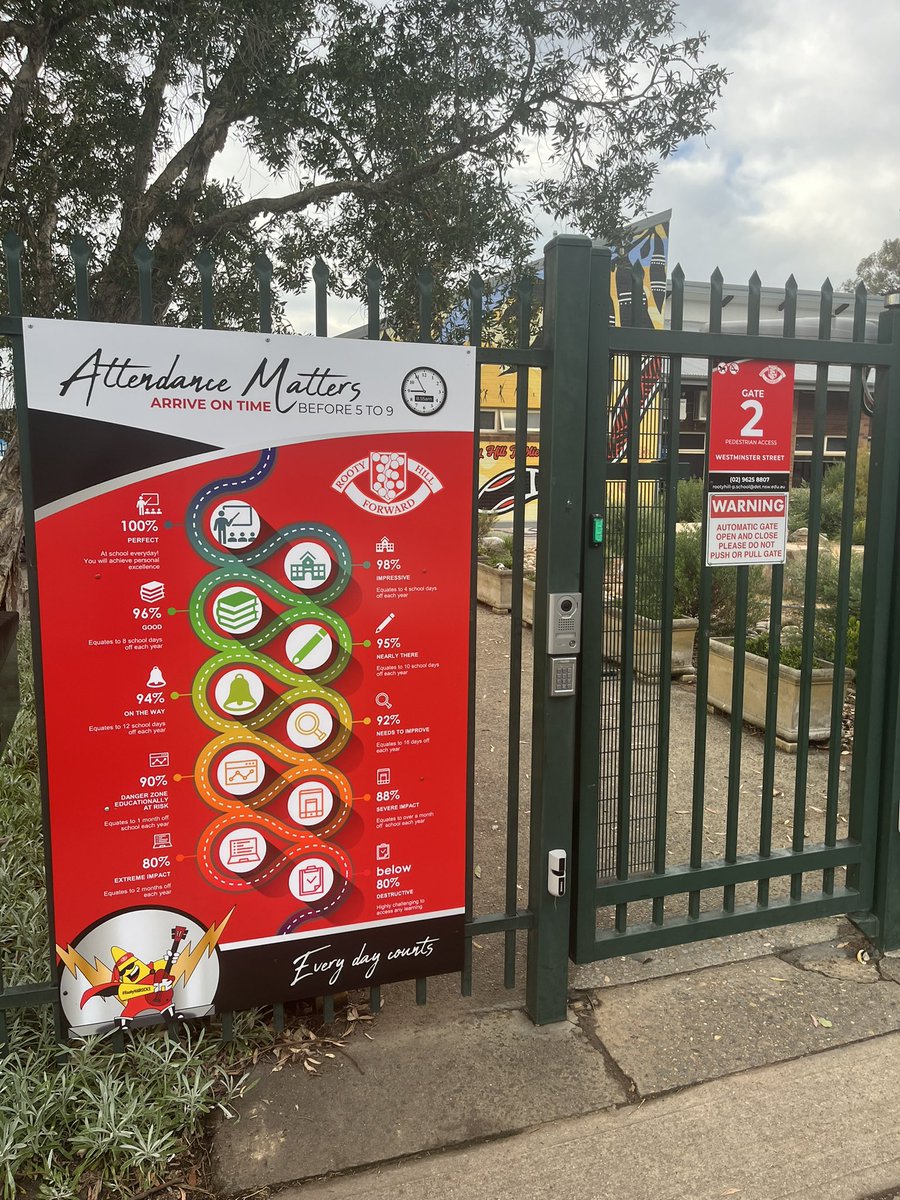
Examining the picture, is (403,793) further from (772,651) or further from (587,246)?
(587,246)

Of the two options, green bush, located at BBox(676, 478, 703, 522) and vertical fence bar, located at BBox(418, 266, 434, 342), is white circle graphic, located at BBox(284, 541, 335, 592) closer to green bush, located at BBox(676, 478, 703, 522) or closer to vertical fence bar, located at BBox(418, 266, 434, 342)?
vertical fence bar, located at BBox(418, 266, 434, 342)

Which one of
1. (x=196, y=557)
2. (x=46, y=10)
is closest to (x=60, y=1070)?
(x=196, y=557)

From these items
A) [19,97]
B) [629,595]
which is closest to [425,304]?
[629,595]

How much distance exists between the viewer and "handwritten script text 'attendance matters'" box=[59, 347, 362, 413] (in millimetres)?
2268

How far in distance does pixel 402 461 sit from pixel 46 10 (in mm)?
5571

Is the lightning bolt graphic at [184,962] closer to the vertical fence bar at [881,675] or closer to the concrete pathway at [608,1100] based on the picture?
the concrete pathway at [608,1100]

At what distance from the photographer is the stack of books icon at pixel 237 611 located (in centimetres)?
248

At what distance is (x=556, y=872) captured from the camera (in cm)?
291

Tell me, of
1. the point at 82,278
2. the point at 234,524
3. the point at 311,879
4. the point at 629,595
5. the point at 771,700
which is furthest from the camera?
the point at 771,700

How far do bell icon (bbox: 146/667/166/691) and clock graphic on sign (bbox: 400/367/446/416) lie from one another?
3.48 ft

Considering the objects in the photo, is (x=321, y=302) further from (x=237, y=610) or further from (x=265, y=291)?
(x=237, y=610)

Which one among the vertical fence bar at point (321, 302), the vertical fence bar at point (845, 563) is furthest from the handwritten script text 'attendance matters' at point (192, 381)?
the vertical fence bar at point (845, 563)

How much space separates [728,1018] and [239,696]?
205 centimetres

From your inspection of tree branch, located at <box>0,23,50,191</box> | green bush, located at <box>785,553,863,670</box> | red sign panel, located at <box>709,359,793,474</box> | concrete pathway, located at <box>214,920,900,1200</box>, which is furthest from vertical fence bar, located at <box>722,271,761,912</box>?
tree branch, located at <box>0,23,50,191</box>
